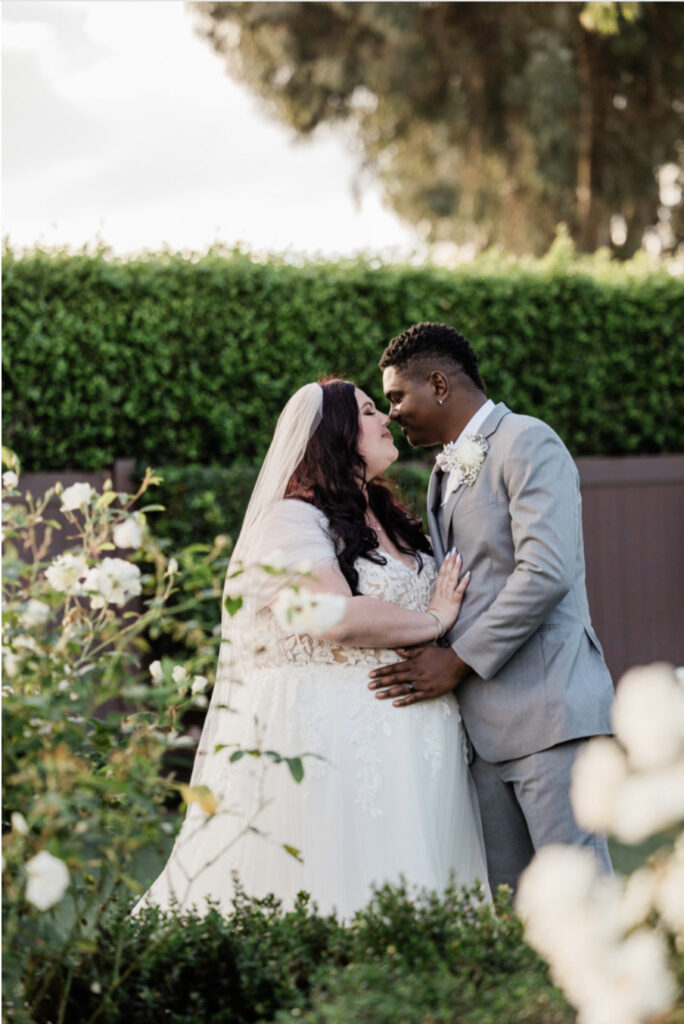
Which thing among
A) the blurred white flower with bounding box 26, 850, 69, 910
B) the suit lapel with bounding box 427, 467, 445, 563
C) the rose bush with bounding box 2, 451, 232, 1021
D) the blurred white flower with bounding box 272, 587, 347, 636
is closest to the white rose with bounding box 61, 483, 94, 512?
the rose bush with bounding box 2, 451, 232, 1021

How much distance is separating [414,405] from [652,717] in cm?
252

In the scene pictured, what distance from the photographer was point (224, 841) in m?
3.17

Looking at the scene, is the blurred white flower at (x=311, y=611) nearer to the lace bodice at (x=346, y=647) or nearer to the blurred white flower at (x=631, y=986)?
the blurred white flower at (x=631, y=986)

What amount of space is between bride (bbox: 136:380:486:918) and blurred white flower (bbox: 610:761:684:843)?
1.87m

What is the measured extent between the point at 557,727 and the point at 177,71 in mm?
8991

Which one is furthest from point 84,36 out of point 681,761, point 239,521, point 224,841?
point 681,761

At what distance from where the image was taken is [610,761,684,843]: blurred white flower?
1062 mm

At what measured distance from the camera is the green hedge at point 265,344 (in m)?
5.89

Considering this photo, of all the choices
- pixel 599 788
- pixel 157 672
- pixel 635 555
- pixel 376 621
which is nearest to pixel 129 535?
pixel 157 672

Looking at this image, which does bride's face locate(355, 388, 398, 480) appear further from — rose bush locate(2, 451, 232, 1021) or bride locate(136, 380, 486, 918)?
rose bush locate(2, 451, 232, 1021)

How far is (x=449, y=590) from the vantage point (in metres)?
3.29

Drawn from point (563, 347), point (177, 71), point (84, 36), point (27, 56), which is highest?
point (177, 71)

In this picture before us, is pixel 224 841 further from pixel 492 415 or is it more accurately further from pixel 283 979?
Answer: pixel 492 415

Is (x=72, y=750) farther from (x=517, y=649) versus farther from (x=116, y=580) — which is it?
(x=517, y=649)
